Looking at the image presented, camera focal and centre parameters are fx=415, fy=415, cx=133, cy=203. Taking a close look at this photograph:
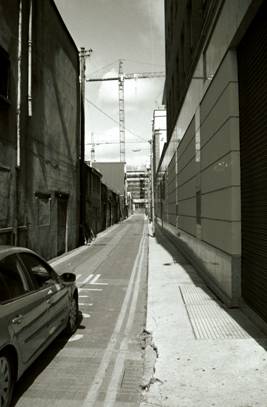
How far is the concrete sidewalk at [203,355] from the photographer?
13.8ft

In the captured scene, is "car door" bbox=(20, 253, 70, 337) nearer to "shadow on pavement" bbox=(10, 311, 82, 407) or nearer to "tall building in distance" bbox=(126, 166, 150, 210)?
"shadow on pavement" bbox=(10, 311, 82, 407)

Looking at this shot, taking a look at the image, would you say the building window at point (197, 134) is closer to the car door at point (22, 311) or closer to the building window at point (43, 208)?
the building window at point (43, 208)

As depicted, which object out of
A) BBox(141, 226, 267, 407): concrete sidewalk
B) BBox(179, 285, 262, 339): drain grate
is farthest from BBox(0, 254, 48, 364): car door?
BBox(179, 285, 262, 339): drain grate

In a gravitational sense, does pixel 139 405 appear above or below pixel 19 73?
below

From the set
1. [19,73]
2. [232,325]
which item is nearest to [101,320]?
[232,325]

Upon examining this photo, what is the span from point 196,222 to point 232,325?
6530 millimetres

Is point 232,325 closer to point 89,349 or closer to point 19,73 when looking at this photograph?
point 89,349

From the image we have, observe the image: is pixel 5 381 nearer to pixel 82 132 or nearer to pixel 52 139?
pixel 52 139

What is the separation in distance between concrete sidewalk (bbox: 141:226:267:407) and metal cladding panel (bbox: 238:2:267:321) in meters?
0.69

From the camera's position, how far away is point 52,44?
57.8 ft

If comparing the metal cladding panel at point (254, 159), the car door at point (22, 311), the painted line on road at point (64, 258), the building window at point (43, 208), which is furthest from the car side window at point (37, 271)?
the painted line on road at point (64, 258)

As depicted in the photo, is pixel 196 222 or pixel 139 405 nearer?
pixel 139 405

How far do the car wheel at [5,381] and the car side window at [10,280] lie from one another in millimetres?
561

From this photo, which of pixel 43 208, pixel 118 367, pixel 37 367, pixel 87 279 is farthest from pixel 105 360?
pixel 43 208
